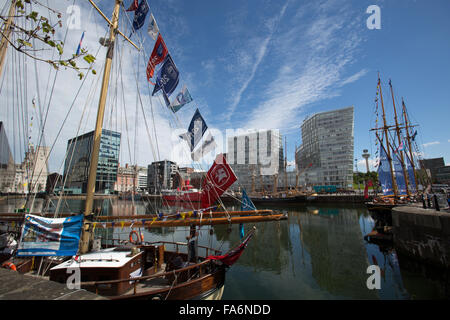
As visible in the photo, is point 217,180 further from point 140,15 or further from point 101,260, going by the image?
point 140,15

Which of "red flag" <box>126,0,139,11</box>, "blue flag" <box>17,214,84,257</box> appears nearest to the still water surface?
"blue flag" <box>17,214,84,257</box>

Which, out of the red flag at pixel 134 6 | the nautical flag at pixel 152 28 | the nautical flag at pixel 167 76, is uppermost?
the red flag at pixel 134 6

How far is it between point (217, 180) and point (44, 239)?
23.1 feet

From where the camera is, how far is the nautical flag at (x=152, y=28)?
37.8 ft

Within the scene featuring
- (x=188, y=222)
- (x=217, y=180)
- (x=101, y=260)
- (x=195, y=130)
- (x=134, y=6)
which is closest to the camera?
(x=101, y=260)

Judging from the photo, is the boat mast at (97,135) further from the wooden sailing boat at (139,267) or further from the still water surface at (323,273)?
the still water surface at (323,273)

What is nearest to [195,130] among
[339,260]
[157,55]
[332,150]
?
[157,55]

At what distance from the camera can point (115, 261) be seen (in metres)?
7.04

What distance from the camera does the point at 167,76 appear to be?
11.6 m

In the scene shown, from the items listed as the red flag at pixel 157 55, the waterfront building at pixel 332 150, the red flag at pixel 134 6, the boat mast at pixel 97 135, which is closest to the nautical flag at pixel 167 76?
the red flag at pixel 157 55

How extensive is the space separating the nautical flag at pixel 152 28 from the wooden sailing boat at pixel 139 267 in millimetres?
1770

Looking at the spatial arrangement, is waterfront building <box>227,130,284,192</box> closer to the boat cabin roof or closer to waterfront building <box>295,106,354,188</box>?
waterfront building <box>295,106,354,188</box>

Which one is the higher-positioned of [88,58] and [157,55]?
[157,55]

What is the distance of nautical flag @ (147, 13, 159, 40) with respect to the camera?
11.5 m
